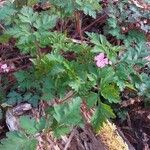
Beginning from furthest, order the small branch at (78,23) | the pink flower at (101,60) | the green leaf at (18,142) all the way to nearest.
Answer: the small branch at (78,23) < the pink flower at (101,60) < the green leaf at (18,142)

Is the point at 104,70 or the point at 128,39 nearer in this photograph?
the point at 104,70

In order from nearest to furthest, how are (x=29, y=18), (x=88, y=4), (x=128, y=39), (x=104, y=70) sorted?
1. (x=104, y=70)
2. (x=29, y=18)
3. (x=88, y=4)
4. (x=128, y=39)

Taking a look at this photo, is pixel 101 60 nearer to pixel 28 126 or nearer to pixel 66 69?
pixel 66 69

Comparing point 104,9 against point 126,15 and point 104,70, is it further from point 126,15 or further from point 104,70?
point 104,70

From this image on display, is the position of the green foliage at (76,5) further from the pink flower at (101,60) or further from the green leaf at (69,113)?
the green leaf at (69,113)

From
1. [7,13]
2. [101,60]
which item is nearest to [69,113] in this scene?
[101,60]

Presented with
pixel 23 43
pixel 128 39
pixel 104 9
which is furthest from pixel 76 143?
pixel 104 9

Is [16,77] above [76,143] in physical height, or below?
above

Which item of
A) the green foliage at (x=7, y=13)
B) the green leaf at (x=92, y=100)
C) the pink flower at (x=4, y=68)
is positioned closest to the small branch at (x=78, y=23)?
the green foliage at (x=7, y=13)
